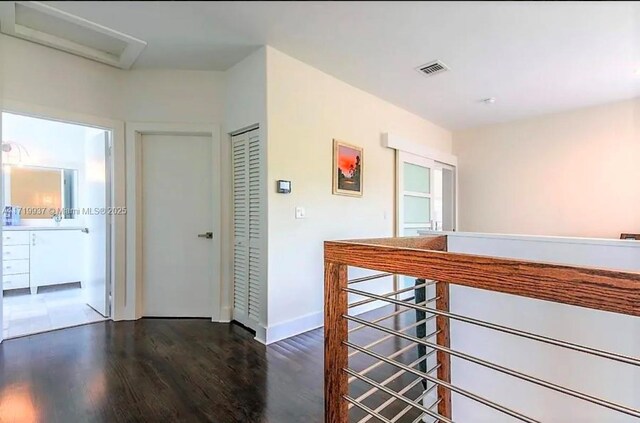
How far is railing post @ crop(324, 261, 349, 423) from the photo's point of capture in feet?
3.59

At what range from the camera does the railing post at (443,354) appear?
1425mm

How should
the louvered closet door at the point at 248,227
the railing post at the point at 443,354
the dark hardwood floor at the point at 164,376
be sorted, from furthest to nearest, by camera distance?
the louvered closet door at the point at 248,227
the dark hardwood floor at the point at 164,376
the railing post at the point at 443,354

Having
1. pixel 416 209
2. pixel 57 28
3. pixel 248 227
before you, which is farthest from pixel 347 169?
pixel 57 28

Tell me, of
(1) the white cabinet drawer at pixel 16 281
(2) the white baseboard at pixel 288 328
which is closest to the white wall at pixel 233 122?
(2) the white baseboard at pixel 288 328

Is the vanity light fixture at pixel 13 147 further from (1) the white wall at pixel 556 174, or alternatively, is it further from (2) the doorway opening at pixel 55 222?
(1) the white wall at pixel 556 174

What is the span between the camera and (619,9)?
0.36m

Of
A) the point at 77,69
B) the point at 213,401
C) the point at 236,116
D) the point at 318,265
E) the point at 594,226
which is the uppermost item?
the point at 236,116

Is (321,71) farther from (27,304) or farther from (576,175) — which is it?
(27,304)

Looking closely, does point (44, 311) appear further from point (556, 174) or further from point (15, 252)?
point (556, 174)

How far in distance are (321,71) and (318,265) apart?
1.79 metres

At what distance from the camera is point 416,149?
4.16 m

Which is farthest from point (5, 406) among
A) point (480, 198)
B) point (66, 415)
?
point (480, 198)

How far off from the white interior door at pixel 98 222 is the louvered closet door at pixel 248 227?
1.20 metres

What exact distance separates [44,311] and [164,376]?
2189mm
